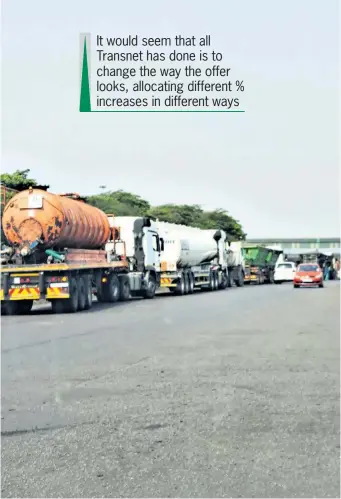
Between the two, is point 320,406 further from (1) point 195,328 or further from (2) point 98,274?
(2) point 98,274

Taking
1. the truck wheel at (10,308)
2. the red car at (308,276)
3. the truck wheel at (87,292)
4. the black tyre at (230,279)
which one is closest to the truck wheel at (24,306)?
the truck wheel at (10,308)

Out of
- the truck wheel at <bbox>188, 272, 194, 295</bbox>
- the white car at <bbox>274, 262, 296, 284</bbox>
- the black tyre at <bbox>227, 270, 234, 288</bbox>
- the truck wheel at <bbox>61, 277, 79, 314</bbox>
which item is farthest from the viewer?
the white car at <bbox>274, 262, 296, 284</bbox>

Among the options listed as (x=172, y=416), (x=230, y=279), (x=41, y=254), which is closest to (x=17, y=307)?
(x=41, y=254)

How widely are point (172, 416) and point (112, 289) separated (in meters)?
20.8

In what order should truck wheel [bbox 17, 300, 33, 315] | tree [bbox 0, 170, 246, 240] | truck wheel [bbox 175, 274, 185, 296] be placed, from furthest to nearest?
tree [bbox 0, 170, 246, 240] → truck wheel [bbox 175, 274, 185, 296] → truck wheel [bbox 17, 300, 33, 315]

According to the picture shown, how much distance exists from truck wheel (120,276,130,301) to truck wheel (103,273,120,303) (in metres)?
0.37

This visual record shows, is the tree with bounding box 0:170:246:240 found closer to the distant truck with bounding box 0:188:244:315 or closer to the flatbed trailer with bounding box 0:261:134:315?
the distant truck with bounding box 0:188:244:315

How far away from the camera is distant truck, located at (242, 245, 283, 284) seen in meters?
56.9

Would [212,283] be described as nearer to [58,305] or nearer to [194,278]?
[194,278]

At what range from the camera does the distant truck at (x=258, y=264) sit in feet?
187

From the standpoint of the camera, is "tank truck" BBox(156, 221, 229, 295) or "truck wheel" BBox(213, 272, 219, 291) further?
"truck wheel" BBox(213, 272, 219, 291)

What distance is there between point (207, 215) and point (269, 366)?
3690 inches

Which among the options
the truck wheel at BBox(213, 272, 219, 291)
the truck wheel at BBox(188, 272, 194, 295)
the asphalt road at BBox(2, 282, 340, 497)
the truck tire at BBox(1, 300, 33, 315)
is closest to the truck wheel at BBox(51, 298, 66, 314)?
the truck tire at BBox(1, 300, 33, 315)

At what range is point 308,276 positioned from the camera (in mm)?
44344
